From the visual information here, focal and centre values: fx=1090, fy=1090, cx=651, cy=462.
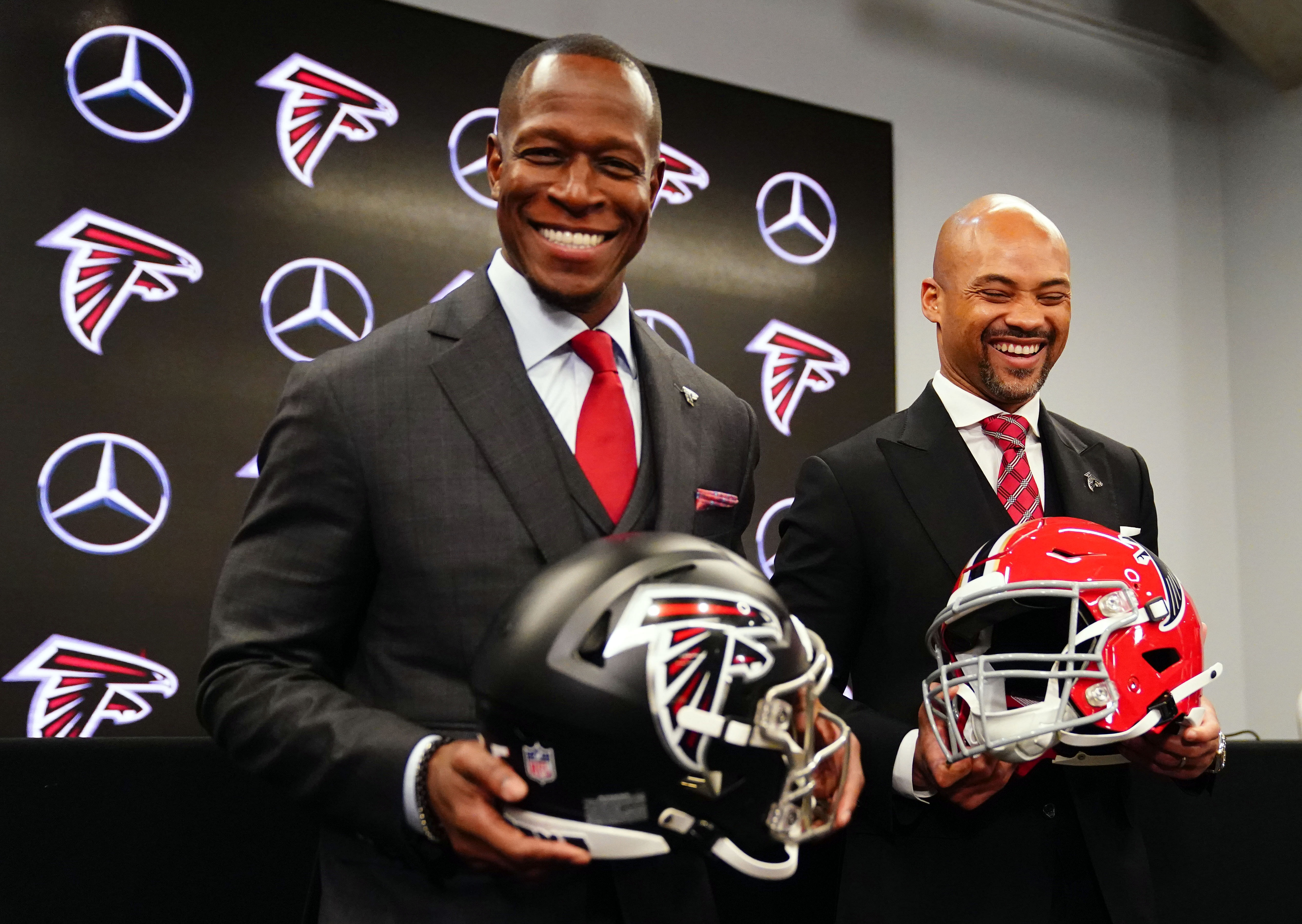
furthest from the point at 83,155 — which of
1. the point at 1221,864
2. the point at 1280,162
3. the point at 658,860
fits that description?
the point at 1280,162

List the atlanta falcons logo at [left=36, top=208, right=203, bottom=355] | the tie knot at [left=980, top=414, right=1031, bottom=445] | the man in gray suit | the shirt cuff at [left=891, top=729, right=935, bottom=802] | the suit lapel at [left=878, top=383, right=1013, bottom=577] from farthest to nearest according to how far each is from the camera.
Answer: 1. the atlanta falcons logo at [left=36, top=208, right=203, bottom=355]
2. the tie knot at [left=980, top=414, right=1031, bottom=445]
3. the suit lapel at [left=878, top=383, right=1013, bottom=577]
4. the shirt cuff at [left=891, top=729, right=935, bottom=802]
5. the man in gray suit

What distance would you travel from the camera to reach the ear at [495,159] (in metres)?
1.41

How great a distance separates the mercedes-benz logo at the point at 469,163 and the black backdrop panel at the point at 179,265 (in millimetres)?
11

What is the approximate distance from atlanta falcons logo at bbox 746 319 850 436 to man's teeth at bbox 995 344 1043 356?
5.35 feet

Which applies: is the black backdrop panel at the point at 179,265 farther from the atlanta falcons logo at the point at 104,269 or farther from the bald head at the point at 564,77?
the bald head at the point at 564,77

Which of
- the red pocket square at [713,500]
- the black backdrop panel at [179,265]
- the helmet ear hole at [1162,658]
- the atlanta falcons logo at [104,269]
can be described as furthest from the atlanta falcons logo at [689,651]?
the atlanta falcons logo at [104,269]

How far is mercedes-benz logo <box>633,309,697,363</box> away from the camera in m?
3.41

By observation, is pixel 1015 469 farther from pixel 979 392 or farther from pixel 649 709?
pixel 649 709

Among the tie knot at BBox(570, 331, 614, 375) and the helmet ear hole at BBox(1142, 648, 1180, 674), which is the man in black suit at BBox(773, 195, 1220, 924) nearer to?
the helmet ear hole at BBox(1142, 648, 1180, 674)

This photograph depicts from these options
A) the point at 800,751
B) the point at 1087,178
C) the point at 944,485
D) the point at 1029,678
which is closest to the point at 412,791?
the point at 800,751

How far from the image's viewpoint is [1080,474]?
186 centimetres

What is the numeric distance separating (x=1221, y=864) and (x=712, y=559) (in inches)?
61.2

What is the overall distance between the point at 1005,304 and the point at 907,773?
0.85 meters

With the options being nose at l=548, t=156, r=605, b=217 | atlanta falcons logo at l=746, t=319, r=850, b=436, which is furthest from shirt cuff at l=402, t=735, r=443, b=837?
atlanta falcons logo at l=746, t=319, r=850, b=436
